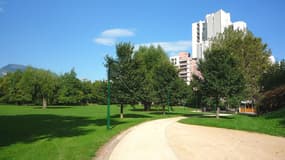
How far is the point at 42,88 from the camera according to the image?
6225cm

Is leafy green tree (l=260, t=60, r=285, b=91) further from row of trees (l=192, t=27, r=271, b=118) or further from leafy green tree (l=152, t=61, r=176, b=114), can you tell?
leafy green tree (l=152, t=61, r=176, b=114)

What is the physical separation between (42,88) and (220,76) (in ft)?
173

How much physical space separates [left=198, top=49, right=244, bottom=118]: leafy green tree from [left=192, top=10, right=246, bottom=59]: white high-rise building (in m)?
89.0

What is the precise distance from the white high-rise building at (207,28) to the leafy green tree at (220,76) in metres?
89.0

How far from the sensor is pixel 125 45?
24.7 meters

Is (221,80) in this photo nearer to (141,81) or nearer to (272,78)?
(141,81)

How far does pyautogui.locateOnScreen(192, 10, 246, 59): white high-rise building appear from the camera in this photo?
122019 mm

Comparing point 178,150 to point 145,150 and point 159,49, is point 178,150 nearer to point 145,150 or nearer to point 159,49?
point 145,150

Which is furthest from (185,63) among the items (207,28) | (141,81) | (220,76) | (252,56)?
(141,81)

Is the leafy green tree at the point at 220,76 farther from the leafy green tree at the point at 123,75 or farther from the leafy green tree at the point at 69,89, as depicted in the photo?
the leafy green tree at the point at 69,89

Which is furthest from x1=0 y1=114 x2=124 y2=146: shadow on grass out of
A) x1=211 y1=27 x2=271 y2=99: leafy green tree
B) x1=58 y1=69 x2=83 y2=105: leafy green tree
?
x1=58 y1=69 x2=83 y2=105: leafy green tree

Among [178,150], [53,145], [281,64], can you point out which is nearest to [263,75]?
[281,64]

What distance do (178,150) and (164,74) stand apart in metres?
23.4

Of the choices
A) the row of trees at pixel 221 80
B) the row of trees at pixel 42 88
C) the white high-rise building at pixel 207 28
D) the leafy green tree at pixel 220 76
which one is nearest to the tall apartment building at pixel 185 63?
the white high-rise building at pixel 207 28
